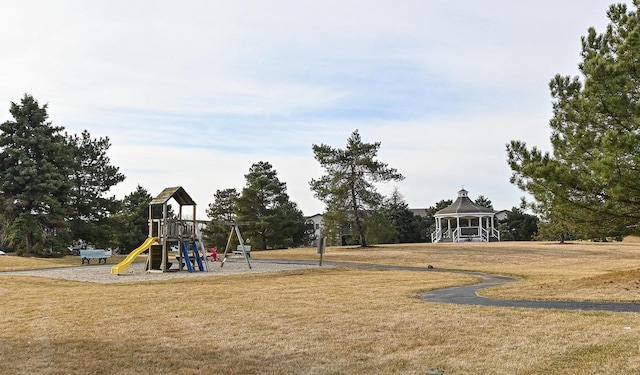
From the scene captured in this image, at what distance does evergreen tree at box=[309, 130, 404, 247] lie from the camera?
46688 millimetres

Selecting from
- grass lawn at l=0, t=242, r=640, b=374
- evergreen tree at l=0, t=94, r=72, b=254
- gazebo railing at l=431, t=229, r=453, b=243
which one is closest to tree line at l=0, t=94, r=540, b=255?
evergreen tree at l=0, t=94, r=72, b=254

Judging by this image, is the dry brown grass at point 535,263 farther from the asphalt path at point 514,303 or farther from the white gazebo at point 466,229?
the white gazebo at point 466,229

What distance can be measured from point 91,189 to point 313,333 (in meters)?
48.3

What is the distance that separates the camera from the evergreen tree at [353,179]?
46.7 meters

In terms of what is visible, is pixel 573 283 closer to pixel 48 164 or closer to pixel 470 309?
pixel 470 309

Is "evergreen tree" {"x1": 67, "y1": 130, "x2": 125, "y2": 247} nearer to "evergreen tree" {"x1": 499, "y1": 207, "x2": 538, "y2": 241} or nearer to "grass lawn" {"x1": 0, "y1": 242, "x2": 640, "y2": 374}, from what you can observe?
"grass lawn" {"x1": 0, "y1": 242, "x2": 640, "y2": 374}

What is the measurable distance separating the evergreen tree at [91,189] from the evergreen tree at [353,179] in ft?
52.2

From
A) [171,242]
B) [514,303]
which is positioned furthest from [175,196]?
[514,303]

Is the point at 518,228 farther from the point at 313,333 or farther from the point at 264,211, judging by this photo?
the point at 313,333

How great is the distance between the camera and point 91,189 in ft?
176

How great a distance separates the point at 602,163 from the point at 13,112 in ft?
127

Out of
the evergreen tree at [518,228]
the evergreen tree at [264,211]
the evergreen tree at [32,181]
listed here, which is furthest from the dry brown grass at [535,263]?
the evergreen tree at [518,228]

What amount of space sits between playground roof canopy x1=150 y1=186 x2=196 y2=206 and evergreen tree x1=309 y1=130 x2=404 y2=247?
18350 millimetres

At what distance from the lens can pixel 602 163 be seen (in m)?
13.6
